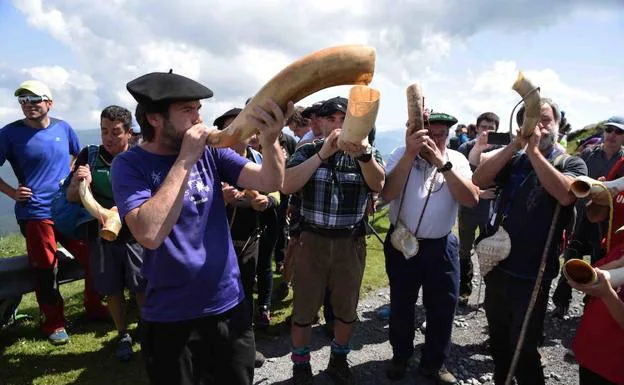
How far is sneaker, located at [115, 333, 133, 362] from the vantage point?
449cm

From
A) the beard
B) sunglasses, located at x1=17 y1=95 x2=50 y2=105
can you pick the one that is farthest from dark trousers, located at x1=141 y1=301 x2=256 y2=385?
sunglasses, located at x1=17 y1=95 x2=50 y2=105

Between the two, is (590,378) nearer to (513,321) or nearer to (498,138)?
(513,321)

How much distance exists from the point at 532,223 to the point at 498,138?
81 cm

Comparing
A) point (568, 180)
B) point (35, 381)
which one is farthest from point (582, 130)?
point (35, 381)

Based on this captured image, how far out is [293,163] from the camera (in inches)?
152

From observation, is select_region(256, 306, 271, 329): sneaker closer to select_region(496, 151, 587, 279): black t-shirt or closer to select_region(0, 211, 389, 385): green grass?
select_region(0, 211, 389, 385): green grass

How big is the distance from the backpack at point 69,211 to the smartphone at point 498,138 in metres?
3.79

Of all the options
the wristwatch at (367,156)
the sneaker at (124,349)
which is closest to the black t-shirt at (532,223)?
the wristwatch at (367,156)

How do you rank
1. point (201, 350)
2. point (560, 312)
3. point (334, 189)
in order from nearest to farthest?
point (201, 350), point (334, 189), point (560, 312)

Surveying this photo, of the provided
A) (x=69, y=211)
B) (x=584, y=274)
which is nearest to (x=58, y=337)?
(x=69, y=211)

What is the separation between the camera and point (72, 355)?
183 inches

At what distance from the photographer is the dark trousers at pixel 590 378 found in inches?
93.0

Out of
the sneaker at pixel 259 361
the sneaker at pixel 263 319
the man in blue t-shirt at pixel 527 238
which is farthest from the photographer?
the sneaker at pixel 263 319

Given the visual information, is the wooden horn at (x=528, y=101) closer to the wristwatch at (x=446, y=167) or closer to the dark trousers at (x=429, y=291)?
the wristwatch at (x=446, y=167)
